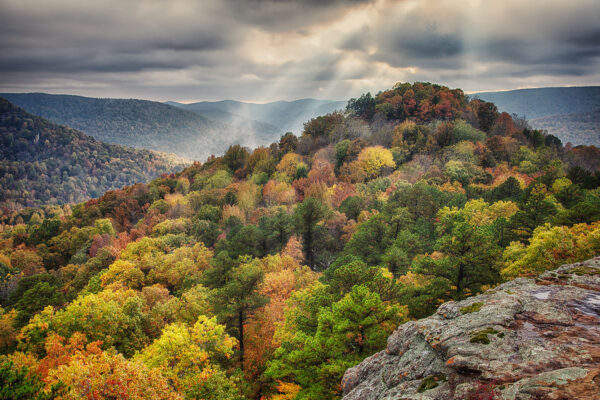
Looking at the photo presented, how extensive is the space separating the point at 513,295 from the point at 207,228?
54304 mm

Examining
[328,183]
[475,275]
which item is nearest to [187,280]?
[475,275]

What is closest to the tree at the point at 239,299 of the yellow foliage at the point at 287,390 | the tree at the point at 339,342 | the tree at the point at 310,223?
the yellow foliage at the point at 287,390

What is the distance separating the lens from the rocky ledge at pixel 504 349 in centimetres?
769

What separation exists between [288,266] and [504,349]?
3347 centimetres

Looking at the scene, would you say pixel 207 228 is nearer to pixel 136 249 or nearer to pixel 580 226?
pixel 136 249

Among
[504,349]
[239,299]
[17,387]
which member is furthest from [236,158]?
[504,349]

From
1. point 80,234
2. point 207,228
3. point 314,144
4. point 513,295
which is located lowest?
point 80,234

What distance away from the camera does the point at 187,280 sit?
3947cm

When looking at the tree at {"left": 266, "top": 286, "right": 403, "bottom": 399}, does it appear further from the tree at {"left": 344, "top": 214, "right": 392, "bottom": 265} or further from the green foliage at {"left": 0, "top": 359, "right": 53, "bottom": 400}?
the tree at {"left": 344, "top": 214, "right": 392, "bottom": 265}

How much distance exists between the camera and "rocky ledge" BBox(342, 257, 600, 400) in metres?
7.69

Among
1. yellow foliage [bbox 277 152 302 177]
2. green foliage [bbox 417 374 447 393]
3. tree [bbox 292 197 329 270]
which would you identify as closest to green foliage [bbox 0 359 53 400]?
green foliage [bbox 417 374 447 393]

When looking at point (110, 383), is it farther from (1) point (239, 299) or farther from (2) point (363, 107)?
(2) point (363, 107)

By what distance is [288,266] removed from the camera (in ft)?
137

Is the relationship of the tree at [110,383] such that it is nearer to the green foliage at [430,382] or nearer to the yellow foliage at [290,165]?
the green foliage at [430,382]
